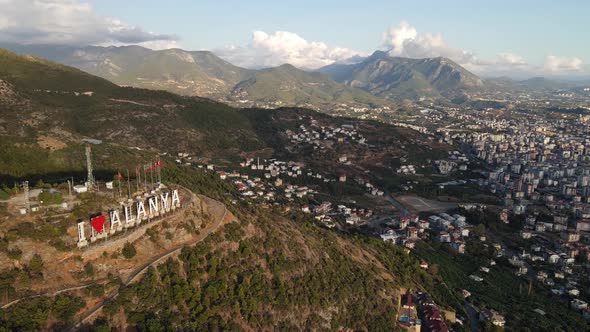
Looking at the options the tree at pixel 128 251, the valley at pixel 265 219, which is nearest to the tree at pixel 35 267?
the valley at pixel 265 219

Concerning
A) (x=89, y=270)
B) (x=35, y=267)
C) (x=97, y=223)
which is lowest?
(x=89, y=270)

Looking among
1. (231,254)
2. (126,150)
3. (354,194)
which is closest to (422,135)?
(354,194)

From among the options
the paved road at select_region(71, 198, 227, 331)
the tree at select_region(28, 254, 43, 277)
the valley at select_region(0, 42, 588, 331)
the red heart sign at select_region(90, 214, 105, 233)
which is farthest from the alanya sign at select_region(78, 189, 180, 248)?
the paved road at select_region(71, 198, 227, 331)

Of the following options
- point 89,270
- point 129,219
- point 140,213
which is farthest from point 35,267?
point 140,213

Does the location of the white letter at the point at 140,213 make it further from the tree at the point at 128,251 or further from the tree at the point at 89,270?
the tree at the point at 89,270

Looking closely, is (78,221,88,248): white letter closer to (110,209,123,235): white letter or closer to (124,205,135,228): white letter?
(110,209,123,235): white letter

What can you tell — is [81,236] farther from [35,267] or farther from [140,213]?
[140,213]

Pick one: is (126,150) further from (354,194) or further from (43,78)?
(43,78)
